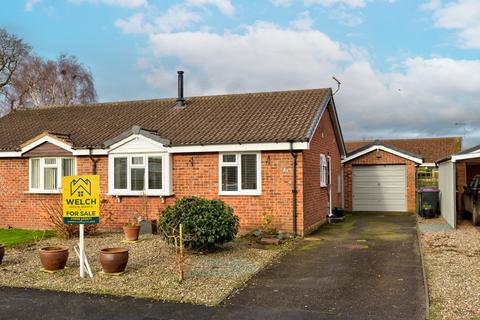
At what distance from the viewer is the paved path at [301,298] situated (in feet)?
21.4

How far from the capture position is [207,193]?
1424 cm

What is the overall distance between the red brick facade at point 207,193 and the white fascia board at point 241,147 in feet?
0.89

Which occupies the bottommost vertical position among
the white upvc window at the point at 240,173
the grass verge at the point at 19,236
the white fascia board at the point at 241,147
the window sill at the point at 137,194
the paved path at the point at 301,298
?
the paved path at the point at 301,298

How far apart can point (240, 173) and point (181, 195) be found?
2.07 meters

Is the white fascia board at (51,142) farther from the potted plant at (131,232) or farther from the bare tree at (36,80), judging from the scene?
the bare tree at (36,80)

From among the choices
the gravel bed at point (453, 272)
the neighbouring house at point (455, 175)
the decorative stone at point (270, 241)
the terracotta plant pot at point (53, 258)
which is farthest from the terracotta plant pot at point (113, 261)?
the neighbouring house at point (455, 175)

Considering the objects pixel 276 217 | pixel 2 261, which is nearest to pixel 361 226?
pixel 276 217

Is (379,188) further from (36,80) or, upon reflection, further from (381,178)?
(36,80)

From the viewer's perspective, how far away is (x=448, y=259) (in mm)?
9844

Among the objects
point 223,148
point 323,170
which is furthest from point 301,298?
point 323,170

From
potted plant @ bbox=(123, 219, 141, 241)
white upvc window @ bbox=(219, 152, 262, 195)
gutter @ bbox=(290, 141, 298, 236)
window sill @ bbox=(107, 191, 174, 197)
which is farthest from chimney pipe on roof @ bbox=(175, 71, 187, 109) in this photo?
potted plant @ bbox=(123, 219, 141, 241)

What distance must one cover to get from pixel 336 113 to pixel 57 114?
39.0 feet

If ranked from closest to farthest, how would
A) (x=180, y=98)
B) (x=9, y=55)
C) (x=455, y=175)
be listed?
(x=455, y=175), (x=180, y=98), (x=9, y=55)

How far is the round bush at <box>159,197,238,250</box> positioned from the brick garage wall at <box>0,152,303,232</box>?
2975 millimetres
